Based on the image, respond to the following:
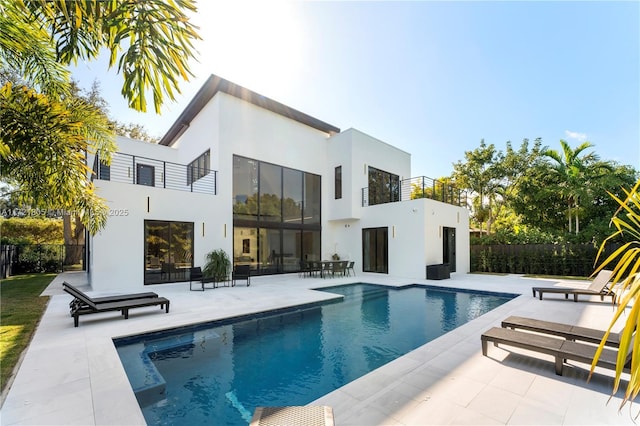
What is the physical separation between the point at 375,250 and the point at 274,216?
223 inches

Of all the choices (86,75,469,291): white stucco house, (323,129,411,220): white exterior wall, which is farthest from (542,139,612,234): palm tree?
(323,129,411,220): white exterior wall

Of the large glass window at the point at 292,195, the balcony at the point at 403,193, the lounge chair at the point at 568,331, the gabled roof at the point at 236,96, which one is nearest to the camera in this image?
the lounge chair at the point at 568,331

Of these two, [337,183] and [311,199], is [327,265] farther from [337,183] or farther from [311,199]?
[337,183]

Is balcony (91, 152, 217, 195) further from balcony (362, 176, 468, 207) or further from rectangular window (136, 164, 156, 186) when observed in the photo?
balcony (362, 176, 468, 207)

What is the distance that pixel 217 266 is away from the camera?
11961 mm

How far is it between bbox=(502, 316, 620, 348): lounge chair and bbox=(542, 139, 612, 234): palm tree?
13991 mm

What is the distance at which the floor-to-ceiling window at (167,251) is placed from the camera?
11422 mm

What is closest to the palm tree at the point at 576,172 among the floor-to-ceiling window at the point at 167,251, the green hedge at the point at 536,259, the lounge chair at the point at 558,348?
the green hedge at the point at 536,259

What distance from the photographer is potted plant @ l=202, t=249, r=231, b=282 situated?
464 inches

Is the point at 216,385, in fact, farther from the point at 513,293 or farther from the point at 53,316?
the point at 513,293

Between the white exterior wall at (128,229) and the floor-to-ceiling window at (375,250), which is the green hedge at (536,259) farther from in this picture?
the white exterior wall at (128,229)

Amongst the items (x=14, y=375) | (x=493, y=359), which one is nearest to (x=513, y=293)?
(x=493, y=359)

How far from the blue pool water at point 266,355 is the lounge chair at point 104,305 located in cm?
129

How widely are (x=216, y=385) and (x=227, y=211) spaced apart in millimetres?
9695
